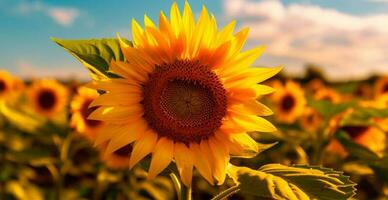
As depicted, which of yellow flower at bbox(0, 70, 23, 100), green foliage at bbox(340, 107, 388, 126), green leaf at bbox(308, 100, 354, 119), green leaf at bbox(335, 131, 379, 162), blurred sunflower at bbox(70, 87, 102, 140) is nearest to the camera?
green leaf at bbox(335, 131, 379, 162)

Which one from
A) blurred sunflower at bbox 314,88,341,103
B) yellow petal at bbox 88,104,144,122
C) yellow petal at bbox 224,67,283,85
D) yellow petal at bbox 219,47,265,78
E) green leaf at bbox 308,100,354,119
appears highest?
yellow petal at bbox 219,47,265,78

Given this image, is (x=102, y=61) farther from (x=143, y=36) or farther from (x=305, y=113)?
(x=305, y=113)

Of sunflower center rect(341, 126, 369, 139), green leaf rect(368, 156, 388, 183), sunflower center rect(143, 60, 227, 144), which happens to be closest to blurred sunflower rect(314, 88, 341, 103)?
sunflower center rect(341, 126, 369, 139)

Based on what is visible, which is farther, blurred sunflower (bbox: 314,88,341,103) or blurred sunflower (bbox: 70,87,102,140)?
blurred sunflower (bbox: 314,88,341,103)

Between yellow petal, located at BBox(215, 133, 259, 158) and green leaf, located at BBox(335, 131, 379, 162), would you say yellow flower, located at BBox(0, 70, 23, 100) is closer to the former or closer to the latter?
green leaf, located at BBox(335, 131, 379, 162)

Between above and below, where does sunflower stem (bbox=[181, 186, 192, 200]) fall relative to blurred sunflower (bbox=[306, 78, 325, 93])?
above

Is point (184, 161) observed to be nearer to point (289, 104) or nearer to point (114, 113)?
point (114, 113)

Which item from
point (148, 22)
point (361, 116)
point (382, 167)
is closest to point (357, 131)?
point (361, 116)
